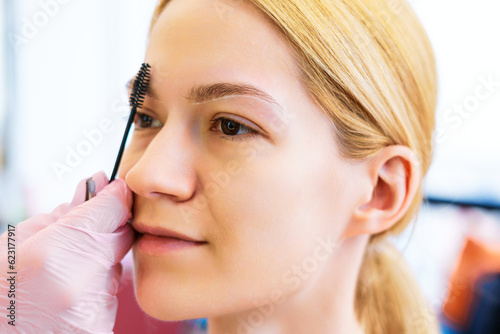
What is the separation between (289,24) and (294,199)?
32cm

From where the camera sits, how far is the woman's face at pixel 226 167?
738 millimetres

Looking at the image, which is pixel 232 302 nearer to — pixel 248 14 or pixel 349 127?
pixel 349 127

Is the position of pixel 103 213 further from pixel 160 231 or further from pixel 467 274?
pixel 467 274

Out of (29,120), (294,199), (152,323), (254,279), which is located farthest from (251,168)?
(29,120)

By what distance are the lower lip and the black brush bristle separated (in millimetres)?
260

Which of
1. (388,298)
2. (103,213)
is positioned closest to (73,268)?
(103,213)

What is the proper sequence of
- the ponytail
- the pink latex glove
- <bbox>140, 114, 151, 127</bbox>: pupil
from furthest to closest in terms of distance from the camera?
the ponytail
<bbox>140, 114, 151, 127</bbox>: pupil
the pink latex glove

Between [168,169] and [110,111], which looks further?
[110,111]

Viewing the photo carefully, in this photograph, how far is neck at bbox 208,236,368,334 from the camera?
2.98ft

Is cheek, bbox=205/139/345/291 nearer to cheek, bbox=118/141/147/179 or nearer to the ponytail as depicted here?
cheek, bbox=118/141/147/179

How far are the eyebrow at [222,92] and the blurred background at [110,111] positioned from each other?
0.85m

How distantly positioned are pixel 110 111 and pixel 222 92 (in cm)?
96

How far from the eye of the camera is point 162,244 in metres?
0.76

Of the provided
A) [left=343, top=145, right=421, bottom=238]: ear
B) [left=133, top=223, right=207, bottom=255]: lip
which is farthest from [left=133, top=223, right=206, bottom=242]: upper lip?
[left=343, top=145, right=421, bottom=238]: ear
